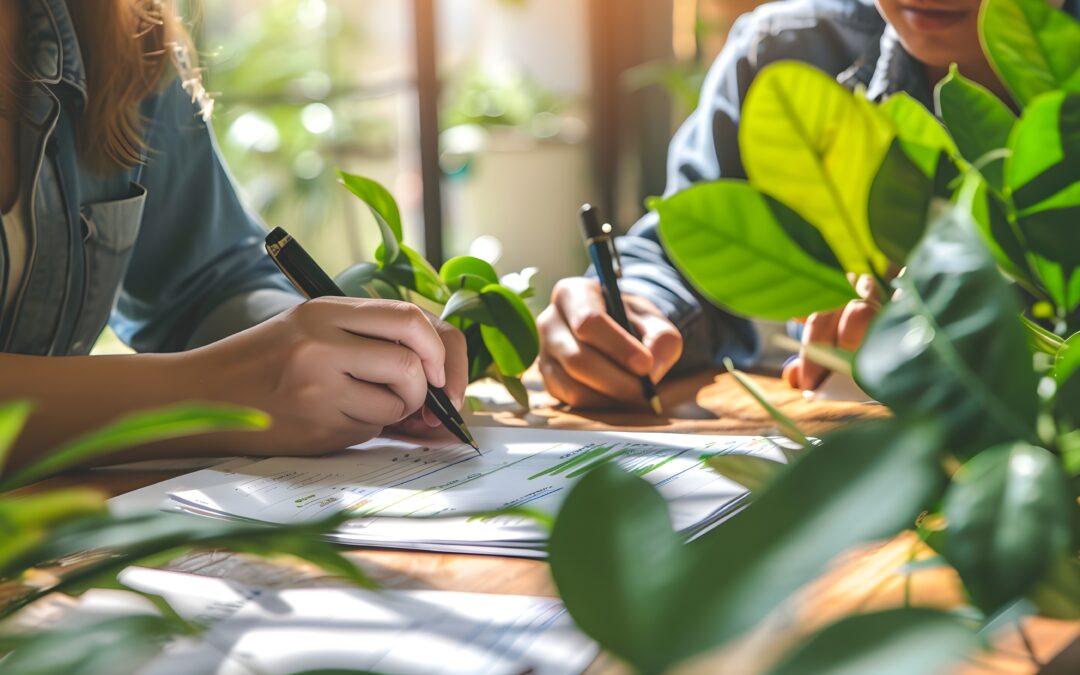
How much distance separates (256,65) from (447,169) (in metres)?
0.82

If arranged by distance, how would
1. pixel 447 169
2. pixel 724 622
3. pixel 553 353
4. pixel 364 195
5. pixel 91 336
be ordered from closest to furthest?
pixel 724 622 < pixel 364 195 < pixel 553 353 < pixel 91 336 < pixel 447 169

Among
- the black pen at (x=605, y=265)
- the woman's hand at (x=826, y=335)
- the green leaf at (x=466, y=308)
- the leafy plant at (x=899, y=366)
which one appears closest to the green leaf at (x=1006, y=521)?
the leafy plant at (x=899, y=366)

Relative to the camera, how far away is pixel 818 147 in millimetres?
254

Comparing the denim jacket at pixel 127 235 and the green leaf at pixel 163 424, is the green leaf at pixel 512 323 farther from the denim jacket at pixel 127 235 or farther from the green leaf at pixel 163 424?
the green leaf at pixel 163 424

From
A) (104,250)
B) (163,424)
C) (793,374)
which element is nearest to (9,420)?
(163,424)

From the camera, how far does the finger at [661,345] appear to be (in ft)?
2.66

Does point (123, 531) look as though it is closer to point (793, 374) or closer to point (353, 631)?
point (353, 631)

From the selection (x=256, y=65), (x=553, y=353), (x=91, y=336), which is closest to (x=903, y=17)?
(x=553, y=353)

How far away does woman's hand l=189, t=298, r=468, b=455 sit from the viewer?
0.62 meters

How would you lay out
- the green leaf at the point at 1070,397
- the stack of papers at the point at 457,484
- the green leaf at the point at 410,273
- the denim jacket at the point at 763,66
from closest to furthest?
the green leaf at the point at 1070,397 < the stack of papers at the point at 457,484 < the green leaf at the point at 410,273 < the denim jacket at the point at 763,66

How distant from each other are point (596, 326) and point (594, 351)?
2cm

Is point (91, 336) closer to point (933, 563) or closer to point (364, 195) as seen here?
point (364, 195)

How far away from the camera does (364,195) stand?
67cm

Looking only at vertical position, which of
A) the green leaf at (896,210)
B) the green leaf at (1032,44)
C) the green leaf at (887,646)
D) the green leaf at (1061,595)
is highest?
the green leaf at (1032,44)
